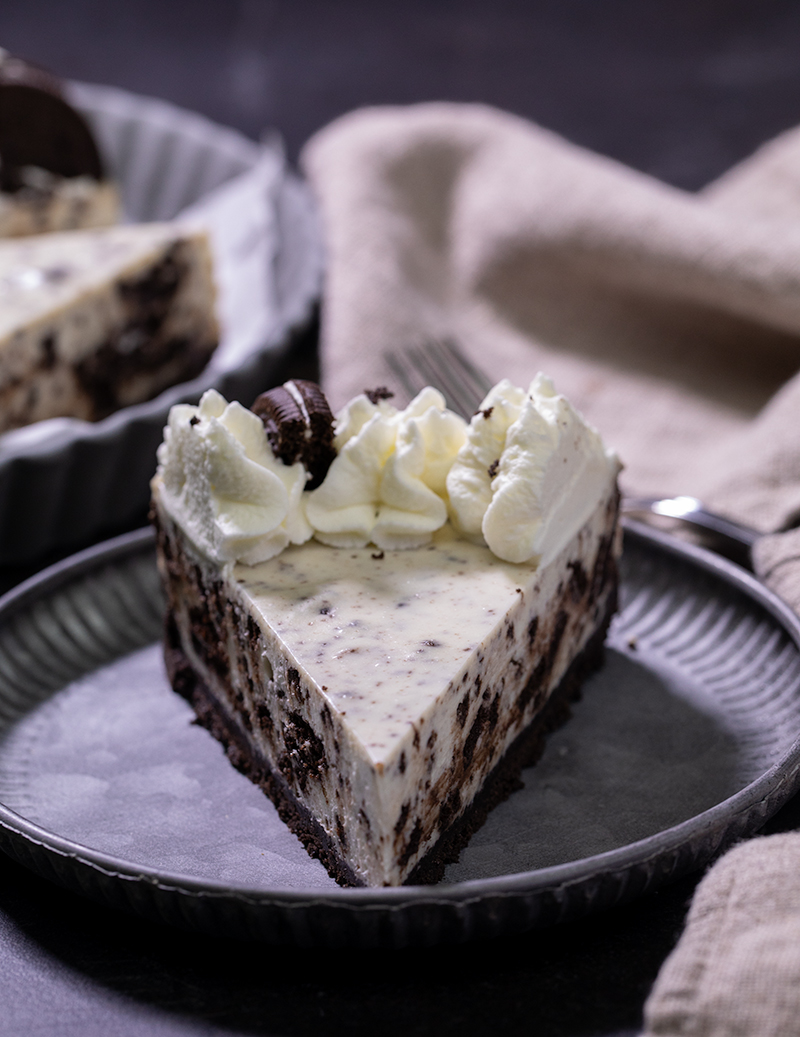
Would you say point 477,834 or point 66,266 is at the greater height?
point 66,266

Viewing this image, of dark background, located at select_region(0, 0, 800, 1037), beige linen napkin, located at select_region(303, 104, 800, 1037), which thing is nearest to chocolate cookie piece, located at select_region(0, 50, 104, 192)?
beige linen napkin, located at select_region(303, 104, 800, 1037)

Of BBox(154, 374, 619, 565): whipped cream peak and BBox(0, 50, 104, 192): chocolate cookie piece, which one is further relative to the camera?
BBox(0, 50, 104, 192): chocolate cookie piece

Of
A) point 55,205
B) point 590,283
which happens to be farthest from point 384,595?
point 55,205

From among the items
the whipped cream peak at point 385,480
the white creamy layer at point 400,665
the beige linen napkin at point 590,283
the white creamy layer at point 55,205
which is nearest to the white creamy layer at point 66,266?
the white creamy layer at point 55,205

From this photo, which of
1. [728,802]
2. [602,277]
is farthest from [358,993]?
[602,277]

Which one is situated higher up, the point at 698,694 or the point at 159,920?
the point at 159,920

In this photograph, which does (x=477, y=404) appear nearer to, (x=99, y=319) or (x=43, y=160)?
(x=99, y=319)

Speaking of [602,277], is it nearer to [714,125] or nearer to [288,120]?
[714,125]

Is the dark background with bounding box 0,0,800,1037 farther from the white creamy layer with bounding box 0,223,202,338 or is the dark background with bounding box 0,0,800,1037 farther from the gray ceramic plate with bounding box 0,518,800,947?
the white creamy layer with bounding box 0,223,202,338
